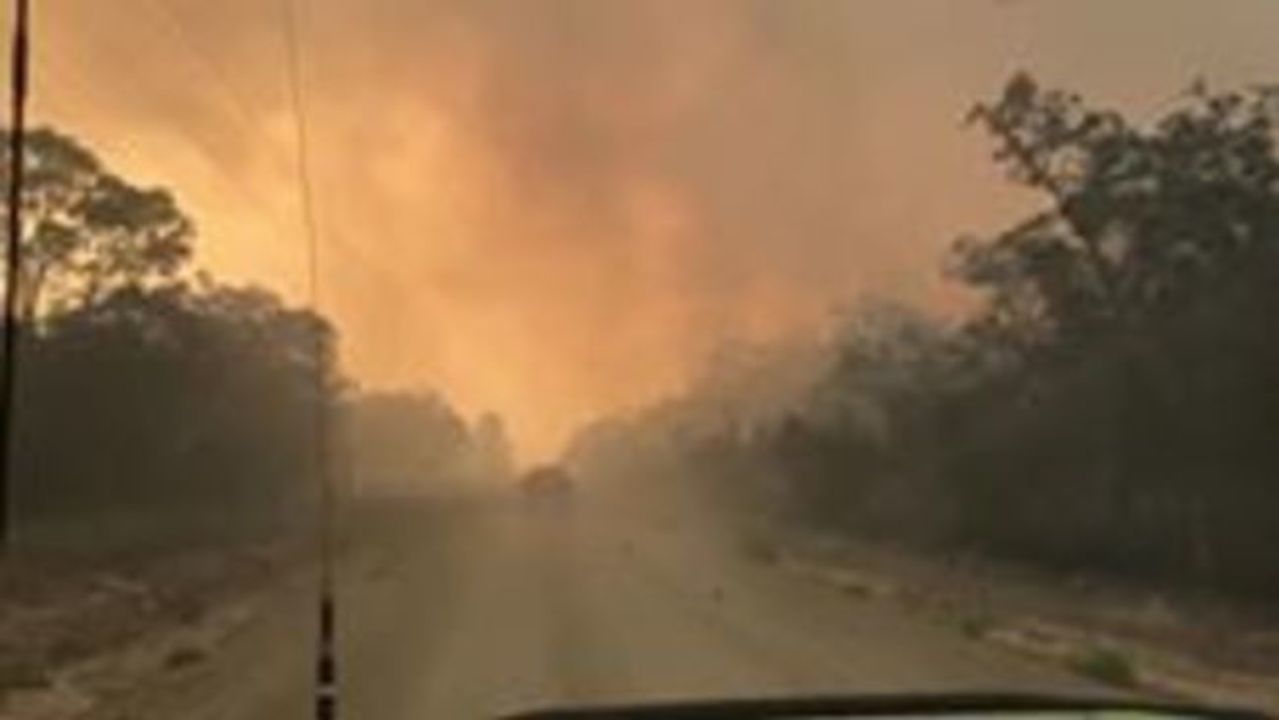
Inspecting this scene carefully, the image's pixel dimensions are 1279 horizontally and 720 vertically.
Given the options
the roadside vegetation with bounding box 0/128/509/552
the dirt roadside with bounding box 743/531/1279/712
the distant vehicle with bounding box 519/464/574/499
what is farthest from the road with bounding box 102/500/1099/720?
the distant vehicle with bounding box 519/464/574/499

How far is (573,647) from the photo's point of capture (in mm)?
35375

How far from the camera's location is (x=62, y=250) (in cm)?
8862

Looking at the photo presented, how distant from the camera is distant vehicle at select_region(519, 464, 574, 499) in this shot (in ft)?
504

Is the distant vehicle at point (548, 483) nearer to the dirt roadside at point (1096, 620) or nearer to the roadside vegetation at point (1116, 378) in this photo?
the roadside vegetation at point (1116, 378)

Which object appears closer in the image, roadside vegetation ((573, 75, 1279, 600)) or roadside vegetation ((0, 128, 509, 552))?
roadside vegetation ((573, 75, 1279, 600))

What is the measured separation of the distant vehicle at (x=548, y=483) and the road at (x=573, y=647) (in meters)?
92.3

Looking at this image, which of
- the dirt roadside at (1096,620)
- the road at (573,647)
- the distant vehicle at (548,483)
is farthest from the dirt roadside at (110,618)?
the distant vehicle at (548,483)

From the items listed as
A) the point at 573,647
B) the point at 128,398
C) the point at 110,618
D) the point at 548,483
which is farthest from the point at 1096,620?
the point at 548,483

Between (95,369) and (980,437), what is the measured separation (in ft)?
92.6

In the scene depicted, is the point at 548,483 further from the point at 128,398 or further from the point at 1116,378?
the point at 1116,378

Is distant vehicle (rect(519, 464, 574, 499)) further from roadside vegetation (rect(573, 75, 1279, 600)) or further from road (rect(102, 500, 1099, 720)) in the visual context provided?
road (rect(102, 500, 1099, 720))

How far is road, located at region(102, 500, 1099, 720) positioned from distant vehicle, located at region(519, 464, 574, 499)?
303ft

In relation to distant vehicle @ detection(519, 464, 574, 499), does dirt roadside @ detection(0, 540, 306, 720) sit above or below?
below

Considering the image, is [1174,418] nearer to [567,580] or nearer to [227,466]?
[567,580]
